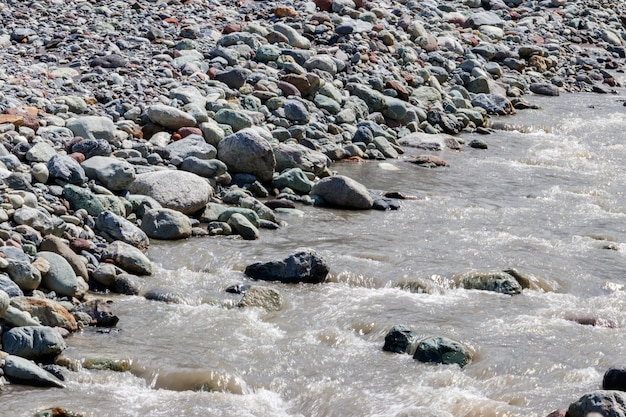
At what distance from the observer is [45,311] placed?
7.91 m

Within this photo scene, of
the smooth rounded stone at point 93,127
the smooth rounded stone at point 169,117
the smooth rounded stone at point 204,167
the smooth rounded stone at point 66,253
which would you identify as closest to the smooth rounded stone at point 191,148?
the smooth rounded stone at point 204,167

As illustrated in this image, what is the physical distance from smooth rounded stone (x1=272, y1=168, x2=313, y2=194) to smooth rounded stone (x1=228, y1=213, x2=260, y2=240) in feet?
5.29

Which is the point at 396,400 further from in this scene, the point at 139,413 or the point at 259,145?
the point at 259,145

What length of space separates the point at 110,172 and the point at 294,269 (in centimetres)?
275

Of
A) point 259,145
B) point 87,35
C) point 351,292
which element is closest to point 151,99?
point 259,145

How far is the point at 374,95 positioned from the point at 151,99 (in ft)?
13.3

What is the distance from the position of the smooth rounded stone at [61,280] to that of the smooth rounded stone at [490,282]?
12.0ft

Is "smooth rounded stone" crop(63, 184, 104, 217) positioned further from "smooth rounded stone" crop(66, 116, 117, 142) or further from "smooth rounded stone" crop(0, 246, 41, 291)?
"smooth rounded stone" crop(0, 246, 41, 291)

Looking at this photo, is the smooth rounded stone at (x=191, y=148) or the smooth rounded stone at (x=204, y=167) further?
the smooth rounded stone at (x=191, y=148)

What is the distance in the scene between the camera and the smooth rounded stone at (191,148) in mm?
12258

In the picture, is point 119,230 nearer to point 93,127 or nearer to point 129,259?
point 129,259

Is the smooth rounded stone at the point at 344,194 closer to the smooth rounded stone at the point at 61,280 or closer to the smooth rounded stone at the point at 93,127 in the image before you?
the smooth rounded stone at the point at 93,127

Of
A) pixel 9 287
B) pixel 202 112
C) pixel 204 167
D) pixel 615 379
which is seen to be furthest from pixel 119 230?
pixel 615 379

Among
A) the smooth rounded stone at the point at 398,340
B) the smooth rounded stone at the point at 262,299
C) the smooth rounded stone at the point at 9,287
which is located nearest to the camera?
the smooth rounded stone at the point at 9,287
